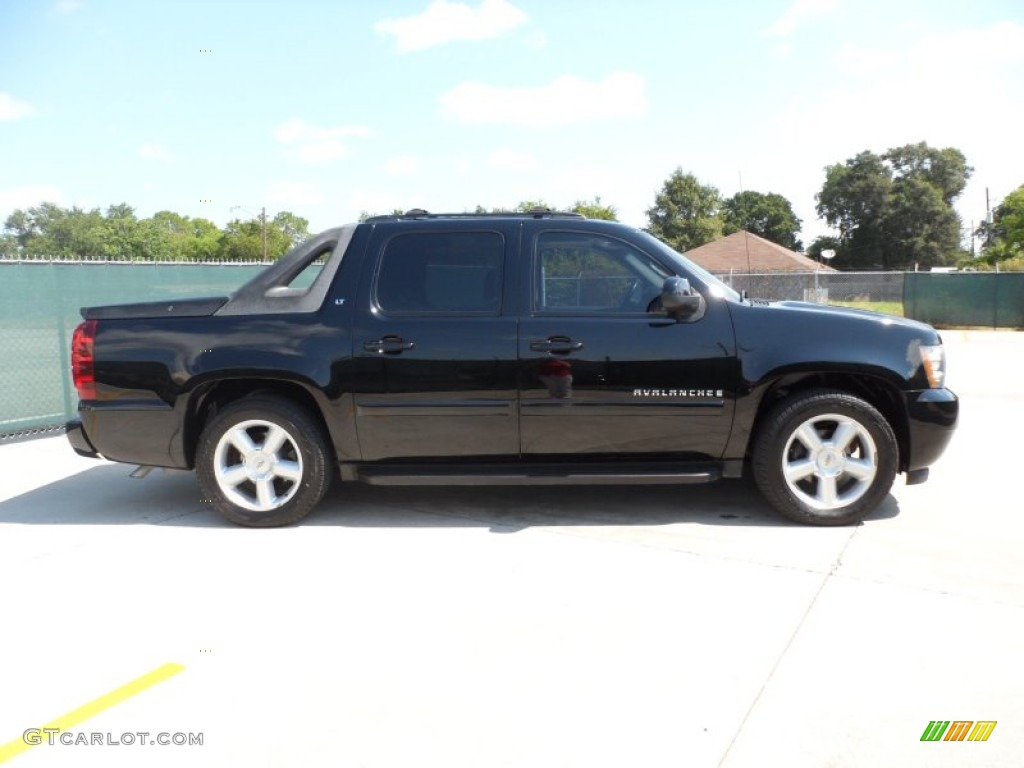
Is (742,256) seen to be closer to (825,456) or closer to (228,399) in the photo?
(825,456)

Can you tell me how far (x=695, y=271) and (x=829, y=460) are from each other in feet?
4.28

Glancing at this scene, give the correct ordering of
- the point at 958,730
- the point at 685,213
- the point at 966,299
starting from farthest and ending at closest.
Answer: the point at 685,213
the point at 966,299
the point at 958,730

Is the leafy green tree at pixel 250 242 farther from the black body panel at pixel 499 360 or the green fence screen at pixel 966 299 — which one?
the black body panel at pixel 499 360

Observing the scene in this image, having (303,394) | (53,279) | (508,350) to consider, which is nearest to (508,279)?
(508,350)

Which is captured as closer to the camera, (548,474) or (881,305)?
(548,474)

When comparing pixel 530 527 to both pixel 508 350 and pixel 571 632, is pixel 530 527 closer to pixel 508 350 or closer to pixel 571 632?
pixel 508 350

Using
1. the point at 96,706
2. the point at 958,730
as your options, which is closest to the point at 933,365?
the point at 958,730

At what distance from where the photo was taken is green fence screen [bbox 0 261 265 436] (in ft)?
26.1

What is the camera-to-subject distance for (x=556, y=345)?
476cm

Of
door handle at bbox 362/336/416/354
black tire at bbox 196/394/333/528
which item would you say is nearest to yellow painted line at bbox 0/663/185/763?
black tire at bbox 196/394/333/528

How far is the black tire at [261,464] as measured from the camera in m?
Result: 4.93

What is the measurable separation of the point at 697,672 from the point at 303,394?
9.46 ft

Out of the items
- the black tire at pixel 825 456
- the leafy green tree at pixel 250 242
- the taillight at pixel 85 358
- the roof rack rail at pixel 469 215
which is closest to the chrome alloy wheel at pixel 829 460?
the black tire at pixel 825 456

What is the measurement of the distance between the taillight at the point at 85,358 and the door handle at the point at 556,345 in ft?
8.46
